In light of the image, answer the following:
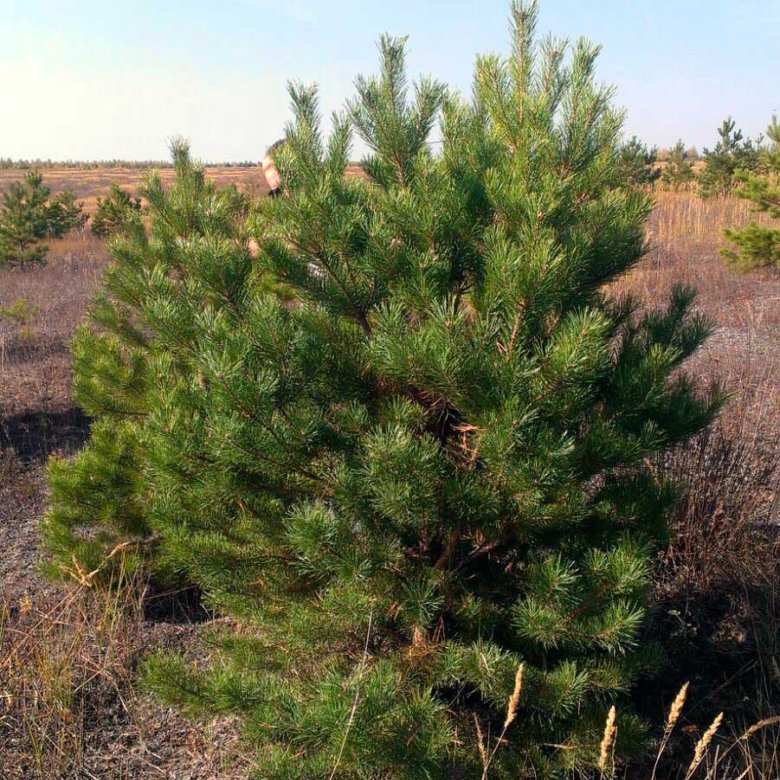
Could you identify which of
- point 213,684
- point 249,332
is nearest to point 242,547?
point 213,684

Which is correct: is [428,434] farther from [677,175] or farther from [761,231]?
[677,175]

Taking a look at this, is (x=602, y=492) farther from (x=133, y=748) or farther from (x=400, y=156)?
(x=133, y=748)

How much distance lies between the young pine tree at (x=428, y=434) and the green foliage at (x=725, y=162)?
19.5m

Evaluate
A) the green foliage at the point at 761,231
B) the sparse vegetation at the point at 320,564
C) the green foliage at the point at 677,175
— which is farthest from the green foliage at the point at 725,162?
the sparse vegetation at the point at 320,564

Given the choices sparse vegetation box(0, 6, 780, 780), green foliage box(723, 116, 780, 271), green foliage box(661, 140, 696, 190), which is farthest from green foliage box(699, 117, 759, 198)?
sparse vegetation box(0, 6, 780, 780)

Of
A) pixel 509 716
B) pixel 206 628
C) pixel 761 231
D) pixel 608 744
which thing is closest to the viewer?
pixel 509 716

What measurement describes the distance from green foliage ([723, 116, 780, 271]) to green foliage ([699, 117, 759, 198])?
1046 centimetres

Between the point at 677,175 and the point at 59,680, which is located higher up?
the point at 677,175

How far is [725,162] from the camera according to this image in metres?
20.5

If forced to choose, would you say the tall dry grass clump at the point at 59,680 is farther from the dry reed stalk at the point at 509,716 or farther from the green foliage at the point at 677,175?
the green foliage at the point at 677,175

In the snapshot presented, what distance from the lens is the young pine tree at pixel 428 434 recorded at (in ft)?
6.81

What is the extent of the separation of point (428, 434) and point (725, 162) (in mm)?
20759

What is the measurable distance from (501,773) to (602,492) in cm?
83

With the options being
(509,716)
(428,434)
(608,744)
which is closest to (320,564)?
(428,434)
